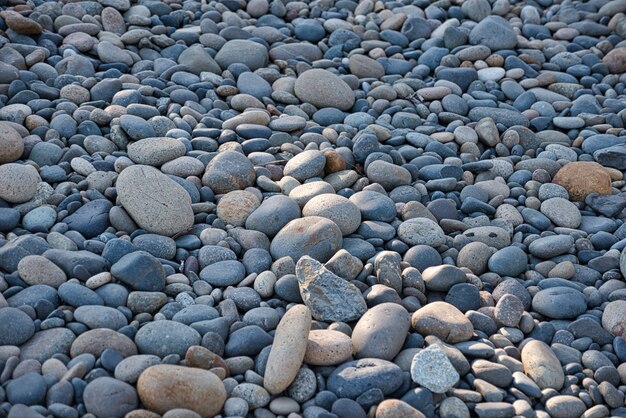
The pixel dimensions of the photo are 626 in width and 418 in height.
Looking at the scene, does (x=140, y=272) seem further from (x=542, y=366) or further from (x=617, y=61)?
(x=617, y=61)

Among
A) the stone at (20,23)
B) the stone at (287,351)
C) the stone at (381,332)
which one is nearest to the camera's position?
the stone at (287,351)

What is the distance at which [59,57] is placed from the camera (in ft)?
17.0

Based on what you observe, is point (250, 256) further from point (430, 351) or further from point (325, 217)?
point (430, 351)

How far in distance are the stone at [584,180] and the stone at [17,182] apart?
3.22 metres

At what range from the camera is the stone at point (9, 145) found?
4105 mm

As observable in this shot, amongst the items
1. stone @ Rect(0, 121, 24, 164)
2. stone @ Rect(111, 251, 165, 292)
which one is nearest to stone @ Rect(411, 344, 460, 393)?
stone @ Rect(111, 251, 165, 292)

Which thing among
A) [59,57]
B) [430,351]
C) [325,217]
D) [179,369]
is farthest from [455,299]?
[59,57]

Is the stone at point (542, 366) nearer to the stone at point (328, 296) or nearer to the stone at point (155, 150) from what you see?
the stone at point (328, 296)

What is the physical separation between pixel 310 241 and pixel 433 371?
3.37 ft

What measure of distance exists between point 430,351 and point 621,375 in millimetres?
970

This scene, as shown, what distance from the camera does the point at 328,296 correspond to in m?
3.44

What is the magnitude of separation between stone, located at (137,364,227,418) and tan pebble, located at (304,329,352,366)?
44 cm

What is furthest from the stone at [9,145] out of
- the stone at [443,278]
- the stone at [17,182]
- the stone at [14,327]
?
the stone at [443,278]

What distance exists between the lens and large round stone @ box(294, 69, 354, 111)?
5.28m
